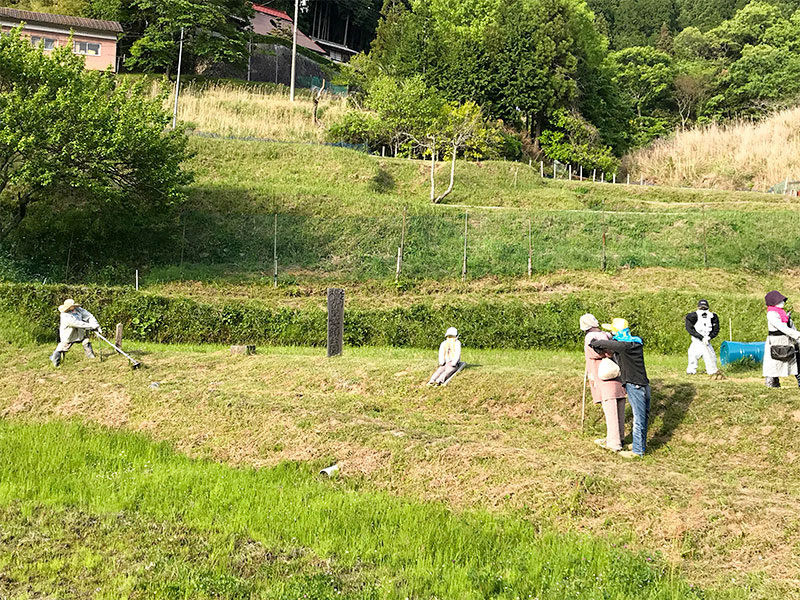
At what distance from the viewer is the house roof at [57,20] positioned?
47000 millimetres

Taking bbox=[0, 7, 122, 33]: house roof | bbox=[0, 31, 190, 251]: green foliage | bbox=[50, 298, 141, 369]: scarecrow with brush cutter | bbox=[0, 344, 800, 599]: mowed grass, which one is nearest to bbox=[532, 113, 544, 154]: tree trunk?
bbox=[0, 31, 190, 251]: green foliage

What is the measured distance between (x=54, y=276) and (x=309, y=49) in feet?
160

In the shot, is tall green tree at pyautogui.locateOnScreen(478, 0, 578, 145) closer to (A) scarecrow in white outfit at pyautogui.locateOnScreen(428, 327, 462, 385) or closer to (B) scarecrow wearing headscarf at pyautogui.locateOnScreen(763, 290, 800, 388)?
(A) scarecrow in white outfit at pyautogui.locateOnScreen(428, 327, 462, 385)

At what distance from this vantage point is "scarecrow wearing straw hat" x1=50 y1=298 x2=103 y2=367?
15.7 meters

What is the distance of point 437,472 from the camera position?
9.42 metres

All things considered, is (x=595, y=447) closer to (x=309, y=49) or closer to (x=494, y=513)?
(x=494, y=513)

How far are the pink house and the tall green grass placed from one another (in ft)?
144

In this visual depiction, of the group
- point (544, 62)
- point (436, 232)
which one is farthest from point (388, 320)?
point (544, 62)

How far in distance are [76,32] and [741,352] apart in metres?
48.0

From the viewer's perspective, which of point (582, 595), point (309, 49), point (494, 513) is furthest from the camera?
point (309, 49)

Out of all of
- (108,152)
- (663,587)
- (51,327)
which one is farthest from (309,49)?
(663,587)

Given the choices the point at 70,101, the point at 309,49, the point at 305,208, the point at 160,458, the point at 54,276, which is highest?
the point at 309,49

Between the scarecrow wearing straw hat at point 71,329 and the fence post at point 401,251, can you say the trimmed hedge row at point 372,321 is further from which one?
the fence post at point 401,251

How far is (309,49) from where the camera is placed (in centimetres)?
6862
